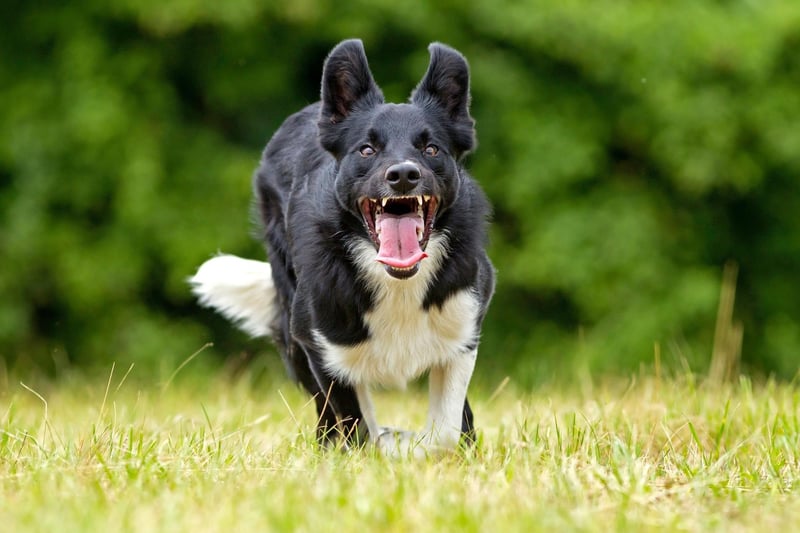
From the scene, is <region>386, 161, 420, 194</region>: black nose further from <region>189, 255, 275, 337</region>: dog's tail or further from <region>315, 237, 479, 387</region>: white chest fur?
<region>189, 255, 275, 337</region>: dog's tail

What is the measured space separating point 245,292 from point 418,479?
8.47 ft

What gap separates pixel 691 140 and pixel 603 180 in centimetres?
107

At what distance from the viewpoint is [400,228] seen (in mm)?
4430

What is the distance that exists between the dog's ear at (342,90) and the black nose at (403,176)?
535 millimetres

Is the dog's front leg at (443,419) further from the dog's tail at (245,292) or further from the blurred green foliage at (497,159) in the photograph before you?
the blurred green foliage at (497,159)

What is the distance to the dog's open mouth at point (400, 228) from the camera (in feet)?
14.2

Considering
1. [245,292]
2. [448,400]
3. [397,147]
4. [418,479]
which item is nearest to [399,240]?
[397,147]

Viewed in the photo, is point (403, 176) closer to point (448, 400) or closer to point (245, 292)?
point (448, 400)

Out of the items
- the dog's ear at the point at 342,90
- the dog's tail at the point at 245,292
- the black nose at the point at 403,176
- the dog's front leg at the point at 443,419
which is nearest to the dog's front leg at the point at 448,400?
the dog's front leg at the point at 443,419

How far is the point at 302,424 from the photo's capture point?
182 inches

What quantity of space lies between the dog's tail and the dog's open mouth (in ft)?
5.04

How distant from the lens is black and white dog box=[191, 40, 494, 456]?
4.47 meters

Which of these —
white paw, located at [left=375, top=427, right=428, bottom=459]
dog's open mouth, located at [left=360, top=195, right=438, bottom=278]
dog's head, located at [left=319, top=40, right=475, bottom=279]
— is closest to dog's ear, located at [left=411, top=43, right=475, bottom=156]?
dog's head, located at [left=319, top=40, right=475, bottom=279]

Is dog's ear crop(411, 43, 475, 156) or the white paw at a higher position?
dog's ear crop(411, 43, 475, 156)
